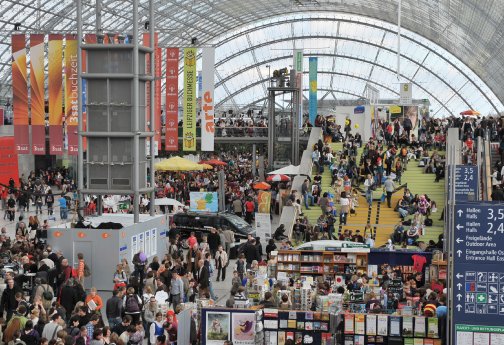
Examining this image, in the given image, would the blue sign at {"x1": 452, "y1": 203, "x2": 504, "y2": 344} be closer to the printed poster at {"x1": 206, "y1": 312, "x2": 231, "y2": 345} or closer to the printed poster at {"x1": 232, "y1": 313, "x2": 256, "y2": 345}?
the printed poster at {"x1": 232, "y1": 313, "x2": 256, "y2": 345}

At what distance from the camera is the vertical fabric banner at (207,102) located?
41.1 meters

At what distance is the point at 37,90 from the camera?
36.9m

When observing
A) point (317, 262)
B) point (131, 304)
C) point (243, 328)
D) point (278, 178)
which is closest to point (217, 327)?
point (243, 328)

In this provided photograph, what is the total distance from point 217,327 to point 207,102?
25443 millimetres

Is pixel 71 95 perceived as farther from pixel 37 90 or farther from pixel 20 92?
pixel 20 92

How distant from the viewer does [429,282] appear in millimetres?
21578

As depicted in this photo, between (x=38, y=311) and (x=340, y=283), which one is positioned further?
(x=340, y=283)

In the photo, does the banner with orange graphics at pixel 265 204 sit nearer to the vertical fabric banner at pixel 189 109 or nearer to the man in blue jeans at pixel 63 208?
the man in blue jeans at pixel 63 208

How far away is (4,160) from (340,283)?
571 inches

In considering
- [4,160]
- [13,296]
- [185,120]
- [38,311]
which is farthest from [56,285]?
[185,120]

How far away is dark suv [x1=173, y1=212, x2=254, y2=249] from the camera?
32.5 metres

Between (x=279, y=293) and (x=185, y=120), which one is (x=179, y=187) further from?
(x=279, y=293)

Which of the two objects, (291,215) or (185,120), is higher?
(185,120)

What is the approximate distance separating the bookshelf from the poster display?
874 centimetres
